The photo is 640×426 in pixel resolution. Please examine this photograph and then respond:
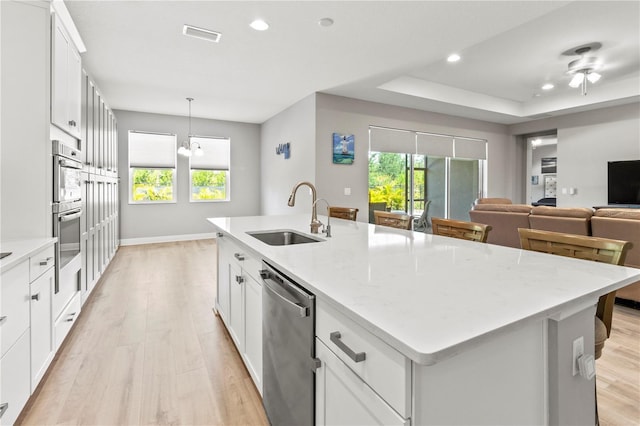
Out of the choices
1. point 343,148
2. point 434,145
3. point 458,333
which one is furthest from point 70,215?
point 434,145

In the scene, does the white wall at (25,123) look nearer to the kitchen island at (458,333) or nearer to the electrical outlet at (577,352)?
the kitchen island at (458,333)

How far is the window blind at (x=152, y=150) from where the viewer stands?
21.6 feet

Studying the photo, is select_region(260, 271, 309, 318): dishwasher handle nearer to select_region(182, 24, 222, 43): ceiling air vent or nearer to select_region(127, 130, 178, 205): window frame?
select_region(182, 24, 222, 43): ceiling air vent

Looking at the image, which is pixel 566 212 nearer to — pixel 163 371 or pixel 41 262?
pixel 163 371

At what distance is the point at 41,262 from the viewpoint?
1967mm

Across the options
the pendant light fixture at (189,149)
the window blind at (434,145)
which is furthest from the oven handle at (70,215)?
the window blind at (434,145)

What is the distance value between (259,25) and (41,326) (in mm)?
2921

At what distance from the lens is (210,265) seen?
16.3ft

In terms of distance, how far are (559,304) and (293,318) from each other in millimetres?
857

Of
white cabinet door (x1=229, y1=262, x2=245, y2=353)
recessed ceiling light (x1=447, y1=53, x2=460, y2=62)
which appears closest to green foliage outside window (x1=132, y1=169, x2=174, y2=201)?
white cabinet door (x1=229, y1=262, x2=245, y2=353)

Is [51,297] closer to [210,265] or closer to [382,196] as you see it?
[210,265]

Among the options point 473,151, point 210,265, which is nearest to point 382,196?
point 473,151

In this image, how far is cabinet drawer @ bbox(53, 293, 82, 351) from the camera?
89.0 inches

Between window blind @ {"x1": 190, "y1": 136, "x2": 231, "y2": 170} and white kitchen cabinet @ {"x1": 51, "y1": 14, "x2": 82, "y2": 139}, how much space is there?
425 cm
